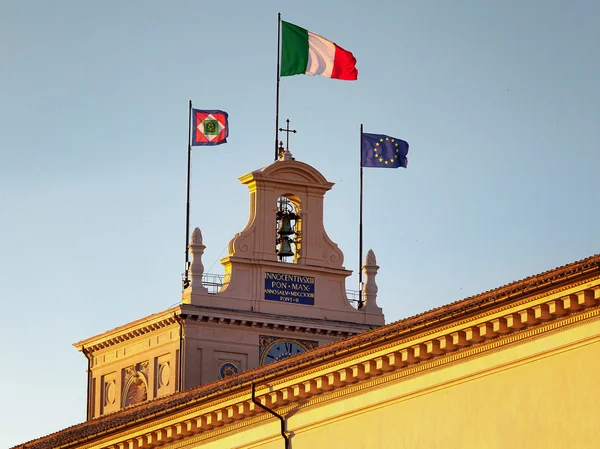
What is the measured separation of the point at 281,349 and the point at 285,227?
3946 millimetres

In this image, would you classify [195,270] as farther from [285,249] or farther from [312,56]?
[312,56]

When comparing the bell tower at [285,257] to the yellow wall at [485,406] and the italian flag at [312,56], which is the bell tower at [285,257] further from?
the yellow wall at [485,406]

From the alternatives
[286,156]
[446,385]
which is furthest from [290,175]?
[446,385]

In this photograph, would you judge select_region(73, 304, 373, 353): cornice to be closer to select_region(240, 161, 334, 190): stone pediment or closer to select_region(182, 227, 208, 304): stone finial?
select_region(182, 227, 208, 304): stone finial

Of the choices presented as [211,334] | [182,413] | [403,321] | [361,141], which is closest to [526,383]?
[403,321]

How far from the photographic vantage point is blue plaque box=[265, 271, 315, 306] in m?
70.2

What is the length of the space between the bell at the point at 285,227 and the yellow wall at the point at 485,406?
24227 mm

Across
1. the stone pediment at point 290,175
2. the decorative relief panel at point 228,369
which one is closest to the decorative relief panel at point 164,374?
the decorative relief panel at point 228,369

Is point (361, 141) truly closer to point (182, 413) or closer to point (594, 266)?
point (182, 413)

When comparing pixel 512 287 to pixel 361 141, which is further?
pixel 361 141

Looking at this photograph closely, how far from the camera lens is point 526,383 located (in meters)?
41.2

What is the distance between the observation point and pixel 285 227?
234 feet

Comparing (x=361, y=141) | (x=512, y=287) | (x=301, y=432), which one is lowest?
(x=301, y=432)

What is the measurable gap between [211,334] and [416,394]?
26251mm
